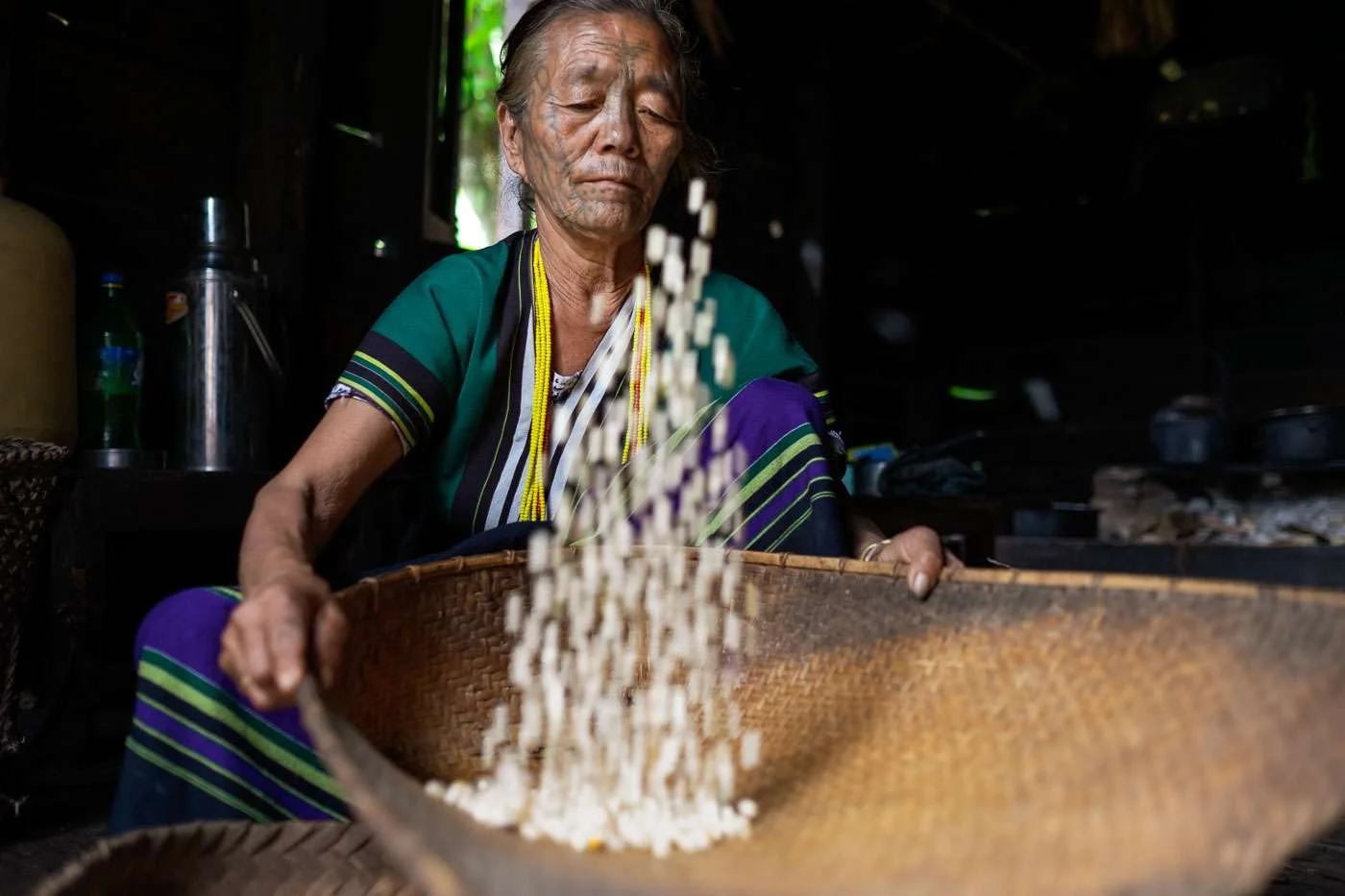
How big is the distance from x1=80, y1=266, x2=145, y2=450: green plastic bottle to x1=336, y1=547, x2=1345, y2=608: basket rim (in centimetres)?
119

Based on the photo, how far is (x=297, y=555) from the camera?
1.09 metres

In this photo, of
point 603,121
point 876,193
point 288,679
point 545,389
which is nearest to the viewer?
point 288,679

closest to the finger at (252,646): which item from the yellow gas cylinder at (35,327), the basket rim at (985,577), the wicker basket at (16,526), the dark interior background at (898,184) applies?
the basket rim at (985,577)

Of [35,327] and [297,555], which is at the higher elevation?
[35,327]

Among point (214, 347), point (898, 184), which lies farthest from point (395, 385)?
point (898, 184)

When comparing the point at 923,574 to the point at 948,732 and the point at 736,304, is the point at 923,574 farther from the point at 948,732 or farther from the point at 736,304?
the point at 736,304

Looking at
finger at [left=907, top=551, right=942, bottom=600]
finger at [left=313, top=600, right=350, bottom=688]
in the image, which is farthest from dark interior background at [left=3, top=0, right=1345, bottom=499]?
finger at [left=313, top=600, right=350, bottom=688]

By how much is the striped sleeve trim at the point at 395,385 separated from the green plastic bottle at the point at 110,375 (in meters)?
0.95

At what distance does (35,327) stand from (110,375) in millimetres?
304

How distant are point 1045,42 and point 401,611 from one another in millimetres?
5301

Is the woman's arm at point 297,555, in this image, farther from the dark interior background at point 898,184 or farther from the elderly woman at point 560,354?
the dark interior background at point 898,184

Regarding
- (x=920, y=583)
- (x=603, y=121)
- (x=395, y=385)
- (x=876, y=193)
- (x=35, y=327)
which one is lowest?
(x=920, y=583)

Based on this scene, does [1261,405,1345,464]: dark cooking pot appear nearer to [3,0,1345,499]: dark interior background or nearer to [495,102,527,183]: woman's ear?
[3,0,1345,499]: dark interior background

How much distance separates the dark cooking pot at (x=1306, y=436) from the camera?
14.5ft
